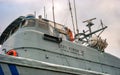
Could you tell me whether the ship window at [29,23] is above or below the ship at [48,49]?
above

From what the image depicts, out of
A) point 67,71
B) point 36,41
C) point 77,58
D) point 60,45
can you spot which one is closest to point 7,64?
point 67,71

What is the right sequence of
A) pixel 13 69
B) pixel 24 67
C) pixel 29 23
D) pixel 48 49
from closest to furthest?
pixel 13 69
pixel 24 67
pixel 48 49
pixel 29 23

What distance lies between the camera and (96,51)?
11023mm

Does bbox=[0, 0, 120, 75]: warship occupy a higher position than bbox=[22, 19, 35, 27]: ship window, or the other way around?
bbox=[22, 19, 35, 27]: ship window

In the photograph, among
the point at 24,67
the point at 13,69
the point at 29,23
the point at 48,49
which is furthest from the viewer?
the point at 29,23

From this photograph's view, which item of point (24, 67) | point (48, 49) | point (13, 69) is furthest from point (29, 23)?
point (13, 69)

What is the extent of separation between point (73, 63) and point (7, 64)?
156 inches

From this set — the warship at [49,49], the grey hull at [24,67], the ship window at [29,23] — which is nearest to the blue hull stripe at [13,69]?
the grey hull at [24,67]

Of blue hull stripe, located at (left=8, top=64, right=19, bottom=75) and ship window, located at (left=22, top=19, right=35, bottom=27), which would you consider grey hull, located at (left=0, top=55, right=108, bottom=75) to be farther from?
ship window, located at (left=22, top=19, right=35, bottom=27)

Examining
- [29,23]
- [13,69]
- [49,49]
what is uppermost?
[29,23]

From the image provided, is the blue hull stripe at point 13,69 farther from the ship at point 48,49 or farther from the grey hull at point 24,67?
the ship at point 48,49

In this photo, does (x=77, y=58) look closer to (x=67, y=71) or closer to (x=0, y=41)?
(x=67, y=71)

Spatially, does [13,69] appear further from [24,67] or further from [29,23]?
[29,23]

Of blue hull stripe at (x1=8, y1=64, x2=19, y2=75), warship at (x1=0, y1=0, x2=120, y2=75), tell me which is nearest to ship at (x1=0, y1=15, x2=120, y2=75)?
warship at (x1=0, y1=0, x2=120, y2=75)
